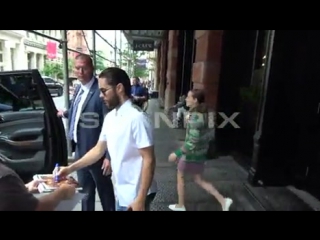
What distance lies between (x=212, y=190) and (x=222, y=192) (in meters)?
0.08

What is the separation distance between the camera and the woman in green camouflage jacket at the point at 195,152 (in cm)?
192

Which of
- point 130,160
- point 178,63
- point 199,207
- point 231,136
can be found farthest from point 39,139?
point 178,63

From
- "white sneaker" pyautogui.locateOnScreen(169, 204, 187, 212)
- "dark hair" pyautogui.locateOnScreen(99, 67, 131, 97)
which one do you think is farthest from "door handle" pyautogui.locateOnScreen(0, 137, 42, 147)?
"white sneaker" pyautogui.locateOnScreen(169, 204, 187, 212)

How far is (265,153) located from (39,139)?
1.82 meters

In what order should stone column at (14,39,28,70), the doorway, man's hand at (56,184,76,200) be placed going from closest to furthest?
1. man's hand at (56,184,76,200)
2. stone column at (14,39,28,70)
3. the doorway

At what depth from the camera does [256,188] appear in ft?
7.84

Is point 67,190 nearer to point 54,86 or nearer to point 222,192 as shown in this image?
point 54,86

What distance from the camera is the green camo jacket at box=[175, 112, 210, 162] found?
1.91 meters

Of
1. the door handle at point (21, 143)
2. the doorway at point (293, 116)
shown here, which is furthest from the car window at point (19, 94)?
the doorway at point (293, 116)

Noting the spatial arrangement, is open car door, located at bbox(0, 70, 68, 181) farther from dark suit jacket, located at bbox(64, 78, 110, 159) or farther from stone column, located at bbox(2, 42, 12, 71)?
dark suit jacket, located at bbox(64, 78, 110, 159)

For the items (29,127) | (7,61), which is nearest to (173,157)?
(29,127)

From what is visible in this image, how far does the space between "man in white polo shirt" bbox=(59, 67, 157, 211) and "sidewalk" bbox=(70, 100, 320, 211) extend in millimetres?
351

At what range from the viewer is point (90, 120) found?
1658mm
